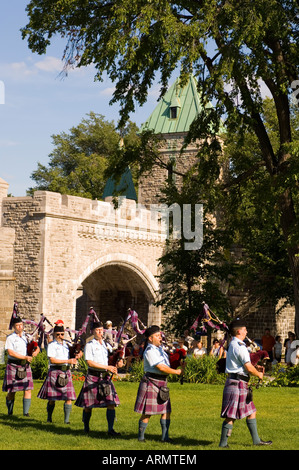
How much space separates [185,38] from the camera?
52.9 feet

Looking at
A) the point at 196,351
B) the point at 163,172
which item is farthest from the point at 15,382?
the point at 163,172

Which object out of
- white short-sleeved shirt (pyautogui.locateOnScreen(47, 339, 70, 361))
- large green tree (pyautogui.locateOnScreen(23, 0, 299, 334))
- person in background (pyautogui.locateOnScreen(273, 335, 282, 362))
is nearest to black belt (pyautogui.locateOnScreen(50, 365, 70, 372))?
white short-sleeved shirt (pyautogui.locateOnScreen(47, 339, 70, 361))

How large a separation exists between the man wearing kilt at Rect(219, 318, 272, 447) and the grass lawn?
1.10 ft

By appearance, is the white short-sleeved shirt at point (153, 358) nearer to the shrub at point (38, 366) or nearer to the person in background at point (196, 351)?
Result: the shrub at point (38, 366)

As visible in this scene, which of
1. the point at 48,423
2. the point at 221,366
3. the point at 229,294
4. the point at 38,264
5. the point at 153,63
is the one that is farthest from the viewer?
the point at 229,294

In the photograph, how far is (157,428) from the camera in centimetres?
1099

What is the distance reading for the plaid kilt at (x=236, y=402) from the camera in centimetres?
905

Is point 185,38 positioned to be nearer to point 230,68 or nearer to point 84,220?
point 230,68

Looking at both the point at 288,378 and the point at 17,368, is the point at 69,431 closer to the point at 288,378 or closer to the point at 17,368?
the point at 17,368

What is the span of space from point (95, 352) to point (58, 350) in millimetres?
1244

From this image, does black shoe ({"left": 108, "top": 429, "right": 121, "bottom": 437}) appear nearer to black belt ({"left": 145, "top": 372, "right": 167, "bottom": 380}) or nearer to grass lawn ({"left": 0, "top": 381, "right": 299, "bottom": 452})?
grass lawn ({"left": 0, "top": 381, "right": 299, "bottom": 452})

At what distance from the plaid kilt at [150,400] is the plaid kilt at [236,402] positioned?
810 millimetres
